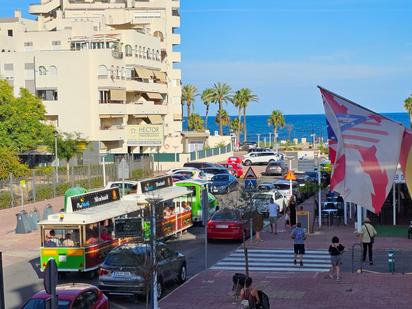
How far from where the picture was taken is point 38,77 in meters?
67.8

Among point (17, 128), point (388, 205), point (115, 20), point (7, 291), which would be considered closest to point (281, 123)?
point (115, 20)

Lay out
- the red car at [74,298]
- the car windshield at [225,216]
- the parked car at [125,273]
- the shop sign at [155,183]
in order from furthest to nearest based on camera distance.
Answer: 1. the car windshield at [225,216]
2. the shop sign at [155,183]
3. the parked car at [125,273]
4. the red car at [74,298]

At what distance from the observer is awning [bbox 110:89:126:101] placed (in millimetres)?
69875

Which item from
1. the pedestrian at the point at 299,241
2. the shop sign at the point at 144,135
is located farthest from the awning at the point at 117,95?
the pedestrian at the point at 299,241

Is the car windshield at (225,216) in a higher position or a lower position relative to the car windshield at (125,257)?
lower

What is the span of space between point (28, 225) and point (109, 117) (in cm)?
3770

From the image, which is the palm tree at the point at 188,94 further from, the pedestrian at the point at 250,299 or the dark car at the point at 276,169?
the pedestrian at the point at 250,299

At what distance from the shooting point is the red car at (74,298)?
15234 millimetres

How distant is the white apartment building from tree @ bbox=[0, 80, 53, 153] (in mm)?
10388

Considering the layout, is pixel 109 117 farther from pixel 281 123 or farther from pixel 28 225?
pixel 281 123

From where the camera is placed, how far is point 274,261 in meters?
25.2

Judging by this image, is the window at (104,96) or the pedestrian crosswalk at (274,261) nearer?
the pedestrian crosswalk at (274,261)

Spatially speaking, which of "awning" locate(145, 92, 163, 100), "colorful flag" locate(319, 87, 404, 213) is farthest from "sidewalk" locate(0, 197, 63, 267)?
"awning" locate(145, 92, 163, 100)

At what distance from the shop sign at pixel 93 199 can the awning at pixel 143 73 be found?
48800 mm
